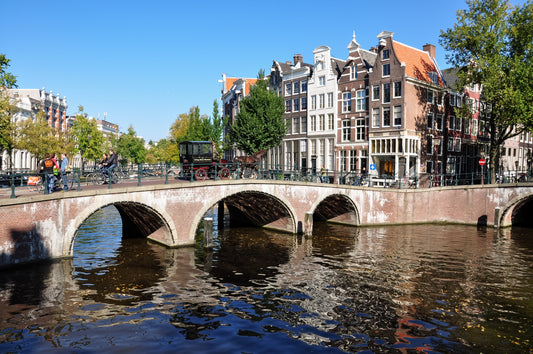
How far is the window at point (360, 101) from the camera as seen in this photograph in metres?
40.6

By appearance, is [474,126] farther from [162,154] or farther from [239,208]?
[162,154]

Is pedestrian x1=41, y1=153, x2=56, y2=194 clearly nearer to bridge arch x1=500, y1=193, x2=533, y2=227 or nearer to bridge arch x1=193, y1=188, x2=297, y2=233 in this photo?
bridge arch x1=193, y1=188, x2=297, y2=233

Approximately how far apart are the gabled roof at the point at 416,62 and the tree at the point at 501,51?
4.16 m

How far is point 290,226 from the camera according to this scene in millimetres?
26219

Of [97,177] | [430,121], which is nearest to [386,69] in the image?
[430,121]

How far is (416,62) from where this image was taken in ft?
130

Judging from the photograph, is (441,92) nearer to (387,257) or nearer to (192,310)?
(387,257)

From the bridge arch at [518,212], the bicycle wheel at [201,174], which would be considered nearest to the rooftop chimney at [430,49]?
the bridge arch at [518,212]

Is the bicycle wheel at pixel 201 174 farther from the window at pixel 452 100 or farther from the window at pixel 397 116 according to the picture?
the window at pixel 452 100

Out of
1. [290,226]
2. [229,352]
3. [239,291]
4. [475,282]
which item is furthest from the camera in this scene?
[290,226]

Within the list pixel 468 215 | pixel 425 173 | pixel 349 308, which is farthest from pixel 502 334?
pixel 425 173

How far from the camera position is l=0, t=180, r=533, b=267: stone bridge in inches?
636

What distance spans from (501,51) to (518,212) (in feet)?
44.2

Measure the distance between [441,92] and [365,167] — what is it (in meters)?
10.7
